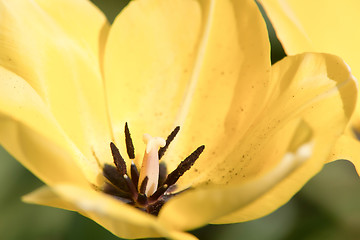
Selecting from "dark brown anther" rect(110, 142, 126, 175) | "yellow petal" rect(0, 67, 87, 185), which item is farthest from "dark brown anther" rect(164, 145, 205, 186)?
"yellow petal" rect(0, 67, 87, 185)

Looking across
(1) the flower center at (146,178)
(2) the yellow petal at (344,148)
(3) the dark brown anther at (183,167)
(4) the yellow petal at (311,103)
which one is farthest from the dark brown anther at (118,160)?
(2) the yellow petal at (344,148)

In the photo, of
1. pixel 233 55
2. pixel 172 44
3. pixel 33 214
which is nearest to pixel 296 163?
pixel 233 55

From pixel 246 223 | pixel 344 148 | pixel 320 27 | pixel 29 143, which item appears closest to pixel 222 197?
pixel 29 143

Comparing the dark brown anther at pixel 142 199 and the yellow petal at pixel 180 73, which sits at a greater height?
the yellow petal at pixel 180 73

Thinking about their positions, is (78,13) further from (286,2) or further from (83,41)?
(286,2)

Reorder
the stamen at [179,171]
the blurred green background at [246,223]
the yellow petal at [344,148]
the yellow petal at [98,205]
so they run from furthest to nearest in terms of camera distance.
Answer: the blurred green background at [246,223], the stamen at [179,171], the yellow petal at [344,148], the yellow petal at [98,205]

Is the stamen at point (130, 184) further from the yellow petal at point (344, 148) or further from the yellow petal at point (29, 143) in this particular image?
the yellow petal at point (344, 148)
